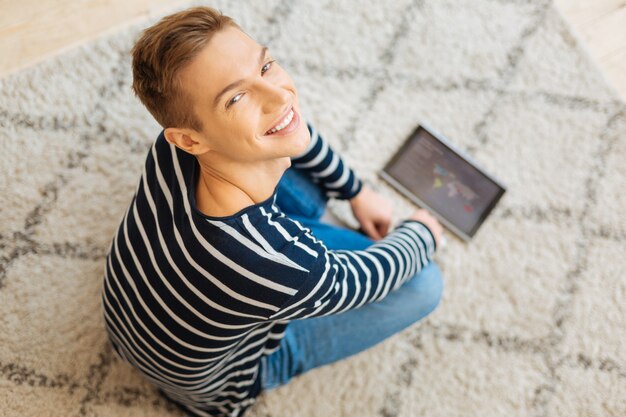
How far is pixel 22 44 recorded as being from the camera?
1.37m

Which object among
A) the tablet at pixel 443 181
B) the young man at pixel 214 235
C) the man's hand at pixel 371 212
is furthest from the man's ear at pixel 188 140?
the tablet at pixel 443 181

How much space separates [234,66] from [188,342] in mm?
388

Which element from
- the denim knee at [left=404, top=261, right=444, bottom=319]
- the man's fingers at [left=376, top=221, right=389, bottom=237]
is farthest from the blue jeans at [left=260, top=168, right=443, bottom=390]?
the man's fingers at [left=376, top=221, right=389, bottom=237]

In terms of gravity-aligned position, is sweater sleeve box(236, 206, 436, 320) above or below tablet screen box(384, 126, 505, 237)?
below

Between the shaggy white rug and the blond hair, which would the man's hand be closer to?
the shaggy white rug

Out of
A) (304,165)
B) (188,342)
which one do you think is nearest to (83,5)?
(304,165)

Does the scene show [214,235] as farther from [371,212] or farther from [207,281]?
[371,212]

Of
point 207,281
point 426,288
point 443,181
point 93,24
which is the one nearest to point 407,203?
point 443,181

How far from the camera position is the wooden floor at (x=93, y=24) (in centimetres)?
137

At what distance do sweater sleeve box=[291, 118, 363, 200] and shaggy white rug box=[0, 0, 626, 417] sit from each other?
0.49 feet

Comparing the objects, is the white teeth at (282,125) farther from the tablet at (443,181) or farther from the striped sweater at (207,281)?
the tablet at (443,181)

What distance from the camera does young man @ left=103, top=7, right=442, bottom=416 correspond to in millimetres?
698

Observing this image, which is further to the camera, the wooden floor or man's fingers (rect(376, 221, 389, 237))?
the wooden floor

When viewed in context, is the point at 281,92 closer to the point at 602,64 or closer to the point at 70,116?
the point at 70,116
